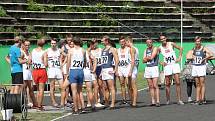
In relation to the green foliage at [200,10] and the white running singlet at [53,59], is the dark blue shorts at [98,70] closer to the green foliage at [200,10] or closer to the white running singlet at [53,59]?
the white running singlet at [53,59]

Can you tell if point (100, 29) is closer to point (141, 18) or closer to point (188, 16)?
point (141, 18)

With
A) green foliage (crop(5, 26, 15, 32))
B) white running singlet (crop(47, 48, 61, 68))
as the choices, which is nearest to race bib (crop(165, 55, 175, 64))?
white running singlet (crop(47, 48, 61, 68))

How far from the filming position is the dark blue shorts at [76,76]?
51.5ft

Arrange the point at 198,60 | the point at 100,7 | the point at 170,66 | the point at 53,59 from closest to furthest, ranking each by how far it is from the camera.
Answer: the point at 53,59 < the point at 170,66 < the point at 198,60 < the point at 100,7

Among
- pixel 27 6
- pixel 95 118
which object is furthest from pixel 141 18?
pixel 95 118

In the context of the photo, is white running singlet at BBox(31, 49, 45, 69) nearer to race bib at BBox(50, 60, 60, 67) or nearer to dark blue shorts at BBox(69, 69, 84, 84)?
race bib at BBox(50, 60, 60, 67)

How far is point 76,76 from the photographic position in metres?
15.7

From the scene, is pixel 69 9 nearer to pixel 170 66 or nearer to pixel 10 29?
pixel 10 29

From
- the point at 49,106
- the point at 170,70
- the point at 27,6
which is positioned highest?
the point at 27,6

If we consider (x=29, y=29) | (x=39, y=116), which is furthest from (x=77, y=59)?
(x=29, y=29)

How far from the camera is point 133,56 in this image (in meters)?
17.2

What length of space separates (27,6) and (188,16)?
12001 mm

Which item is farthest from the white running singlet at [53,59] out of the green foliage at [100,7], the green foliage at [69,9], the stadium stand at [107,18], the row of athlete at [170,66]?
the green foliage at [100,7]

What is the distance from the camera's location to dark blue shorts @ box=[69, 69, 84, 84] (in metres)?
15.7
